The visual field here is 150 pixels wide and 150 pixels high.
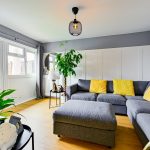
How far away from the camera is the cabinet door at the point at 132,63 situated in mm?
3525

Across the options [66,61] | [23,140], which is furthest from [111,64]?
[23,140]

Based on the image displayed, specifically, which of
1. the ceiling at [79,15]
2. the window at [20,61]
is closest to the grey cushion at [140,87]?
the ceiling at [79,15]

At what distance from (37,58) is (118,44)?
2.92 metres

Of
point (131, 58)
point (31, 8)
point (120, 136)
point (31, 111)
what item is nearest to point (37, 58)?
point (31, 111)

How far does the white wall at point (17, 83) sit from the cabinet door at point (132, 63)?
10.5ft

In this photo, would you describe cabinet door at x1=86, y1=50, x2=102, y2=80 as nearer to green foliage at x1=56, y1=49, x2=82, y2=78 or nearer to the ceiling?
green foliage at x1=56, y1=49, x2=82, y2=78

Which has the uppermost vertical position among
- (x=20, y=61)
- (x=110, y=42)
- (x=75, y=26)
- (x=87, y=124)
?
(x=110, y=42)

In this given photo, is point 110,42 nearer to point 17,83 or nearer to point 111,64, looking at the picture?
point 111,64

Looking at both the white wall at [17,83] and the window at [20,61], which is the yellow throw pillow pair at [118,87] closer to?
the white wall at [17,83]

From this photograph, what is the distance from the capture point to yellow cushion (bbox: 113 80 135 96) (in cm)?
311

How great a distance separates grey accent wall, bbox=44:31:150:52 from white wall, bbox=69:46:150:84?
167 mm

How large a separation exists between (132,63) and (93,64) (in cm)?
118

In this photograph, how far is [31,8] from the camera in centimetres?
223

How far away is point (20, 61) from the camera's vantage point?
3.92 m
